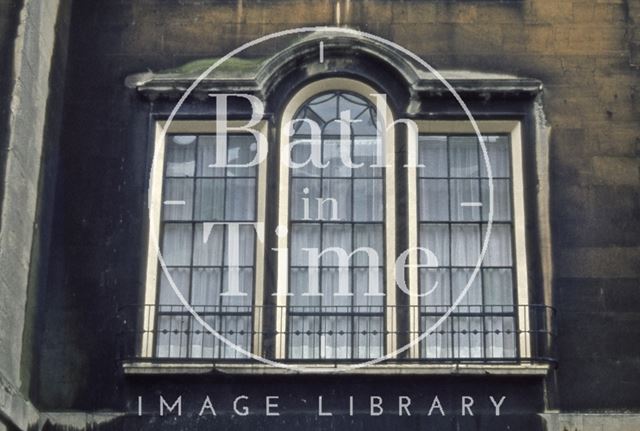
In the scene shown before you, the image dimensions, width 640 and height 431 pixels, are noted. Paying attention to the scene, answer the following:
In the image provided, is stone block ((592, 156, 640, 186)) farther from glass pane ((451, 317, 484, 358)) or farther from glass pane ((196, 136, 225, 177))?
glass pane ((196, 136, 225, 177))

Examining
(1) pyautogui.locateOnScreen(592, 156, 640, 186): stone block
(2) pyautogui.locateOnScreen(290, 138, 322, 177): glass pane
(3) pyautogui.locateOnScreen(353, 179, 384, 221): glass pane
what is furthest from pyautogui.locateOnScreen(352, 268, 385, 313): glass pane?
(1) pyautogui.locateOnScreen(592, 156, 640, 186): stone block

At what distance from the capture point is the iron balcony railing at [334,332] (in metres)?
16.5

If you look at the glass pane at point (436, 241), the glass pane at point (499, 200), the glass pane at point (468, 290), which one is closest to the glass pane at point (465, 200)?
the glass pane at point (499, 200)

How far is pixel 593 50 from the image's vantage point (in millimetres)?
17875

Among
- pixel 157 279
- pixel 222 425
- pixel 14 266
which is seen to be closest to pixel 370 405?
pixel 222 425

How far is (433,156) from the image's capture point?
57.8 ft

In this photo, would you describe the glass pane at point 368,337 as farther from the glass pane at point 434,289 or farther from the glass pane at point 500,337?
the glass pane at point 500,337

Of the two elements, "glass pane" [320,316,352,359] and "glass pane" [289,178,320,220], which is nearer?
"glass pane" [320,316,352,359]

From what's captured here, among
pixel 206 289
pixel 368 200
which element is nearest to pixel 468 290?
pixel 368 200

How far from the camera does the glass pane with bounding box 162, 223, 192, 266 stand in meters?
17.2

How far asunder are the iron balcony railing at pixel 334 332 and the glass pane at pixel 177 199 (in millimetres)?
1173

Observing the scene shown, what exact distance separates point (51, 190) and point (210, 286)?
2.23m

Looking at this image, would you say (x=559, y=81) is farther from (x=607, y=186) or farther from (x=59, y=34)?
(x=59, y=34)

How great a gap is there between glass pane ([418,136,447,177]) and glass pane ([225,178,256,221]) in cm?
205
